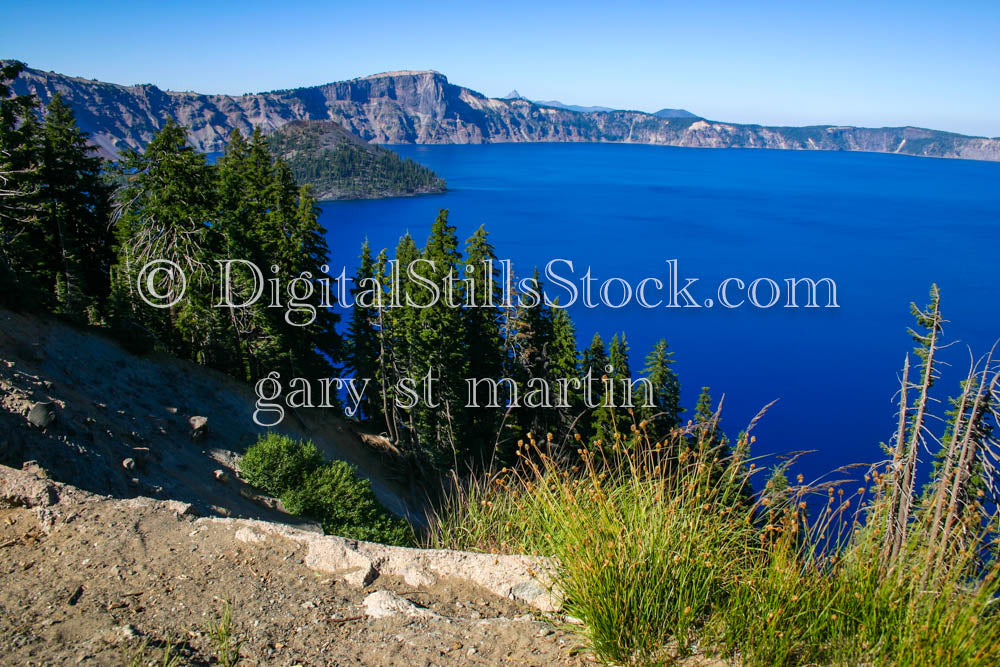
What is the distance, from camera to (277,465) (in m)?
13.9

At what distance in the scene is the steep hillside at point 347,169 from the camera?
128750 mm

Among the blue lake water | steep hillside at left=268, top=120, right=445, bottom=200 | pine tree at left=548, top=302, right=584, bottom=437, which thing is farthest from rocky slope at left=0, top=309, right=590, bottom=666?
steep hillside at left=268, top=120, right=445, bottom=200

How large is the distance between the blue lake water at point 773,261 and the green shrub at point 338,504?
29.0 m

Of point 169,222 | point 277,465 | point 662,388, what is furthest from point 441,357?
point 169,222

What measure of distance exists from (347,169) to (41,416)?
440ft

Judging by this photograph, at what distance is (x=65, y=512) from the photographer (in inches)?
250

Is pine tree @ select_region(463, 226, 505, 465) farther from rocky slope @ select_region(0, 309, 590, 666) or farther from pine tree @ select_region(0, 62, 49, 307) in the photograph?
rocky slope @ select_region(0, 309, 590, 666)

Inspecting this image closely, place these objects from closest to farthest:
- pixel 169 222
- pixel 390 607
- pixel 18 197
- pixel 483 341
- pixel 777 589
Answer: pixel 777 589 < pixel 390 607 < pixel 18 197 < pixel 169 222 < pixel 483 341

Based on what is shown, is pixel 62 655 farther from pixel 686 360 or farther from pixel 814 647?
pixel 686 360

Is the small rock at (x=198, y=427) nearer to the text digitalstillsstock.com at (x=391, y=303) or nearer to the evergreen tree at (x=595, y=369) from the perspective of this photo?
the text digitalstillsstock.com at (x=391, y=303)

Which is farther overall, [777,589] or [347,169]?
[347,169]

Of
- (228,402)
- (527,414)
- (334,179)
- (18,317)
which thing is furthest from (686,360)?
(334,179)

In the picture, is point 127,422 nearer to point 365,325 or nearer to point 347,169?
point 365,325

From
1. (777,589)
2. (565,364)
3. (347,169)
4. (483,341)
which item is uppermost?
(347,169)
